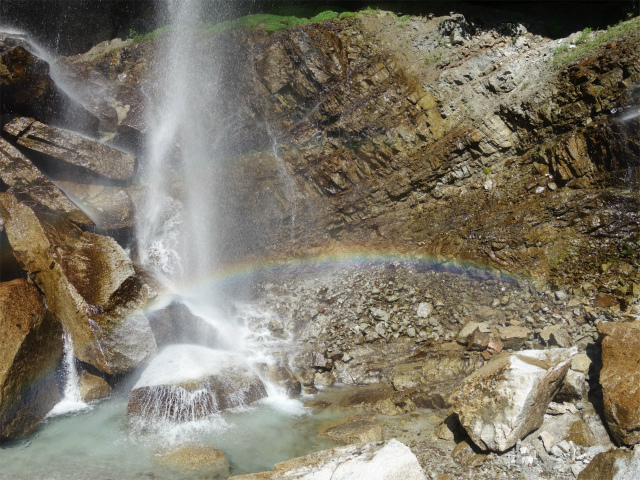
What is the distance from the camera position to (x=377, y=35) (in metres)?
14.6

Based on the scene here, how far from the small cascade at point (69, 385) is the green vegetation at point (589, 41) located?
14.1m

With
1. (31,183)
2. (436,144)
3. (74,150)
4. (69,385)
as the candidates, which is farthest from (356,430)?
(74,150)

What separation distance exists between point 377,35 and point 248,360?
11.2 meters

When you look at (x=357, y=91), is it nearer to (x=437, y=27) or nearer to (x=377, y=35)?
(x=377, y=35)

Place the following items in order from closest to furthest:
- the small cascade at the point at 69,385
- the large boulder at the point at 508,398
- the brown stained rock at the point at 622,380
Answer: the brown stained rock at the point at 622,380 < the large boulder at the point at 508,398 < the small cascade at the point at 69,385

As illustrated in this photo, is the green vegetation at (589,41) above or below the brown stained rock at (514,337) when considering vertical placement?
above

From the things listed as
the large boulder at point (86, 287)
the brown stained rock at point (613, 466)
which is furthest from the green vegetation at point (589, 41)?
the large boulder at point (86, 287)

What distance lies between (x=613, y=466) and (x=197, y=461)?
18.7ft

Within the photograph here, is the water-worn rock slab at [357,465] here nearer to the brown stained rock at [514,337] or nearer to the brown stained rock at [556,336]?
the brown stained rock at [514,337]

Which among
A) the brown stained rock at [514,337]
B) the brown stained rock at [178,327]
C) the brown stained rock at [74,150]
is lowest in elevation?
the brown stained rock at [514,337]

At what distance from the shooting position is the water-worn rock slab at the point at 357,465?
481 cm

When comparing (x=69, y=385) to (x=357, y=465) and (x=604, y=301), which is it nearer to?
(x=357, y=465)

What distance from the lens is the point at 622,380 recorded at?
599 cm

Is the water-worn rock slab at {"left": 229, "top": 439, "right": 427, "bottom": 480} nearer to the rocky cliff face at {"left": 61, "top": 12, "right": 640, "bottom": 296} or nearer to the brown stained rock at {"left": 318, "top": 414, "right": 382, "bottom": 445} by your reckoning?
the brown stained rock at {"left": 318, "top": 414, "right": 382, "bottom": 445}
